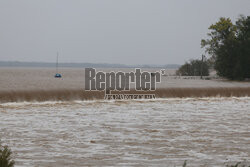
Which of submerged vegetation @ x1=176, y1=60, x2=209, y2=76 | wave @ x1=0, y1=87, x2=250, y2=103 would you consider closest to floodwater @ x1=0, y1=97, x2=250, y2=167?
wave @ x1=0, y1=87, x2=250, y2=103

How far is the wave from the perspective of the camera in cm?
2390

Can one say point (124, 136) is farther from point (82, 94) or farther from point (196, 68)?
point (196, 68)

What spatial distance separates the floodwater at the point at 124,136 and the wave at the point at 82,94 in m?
3.65

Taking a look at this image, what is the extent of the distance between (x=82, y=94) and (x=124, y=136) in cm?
1384

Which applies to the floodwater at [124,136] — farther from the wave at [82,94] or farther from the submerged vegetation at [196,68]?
the submerged vegetation at [196,68]

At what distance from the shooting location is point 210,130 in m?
13.6

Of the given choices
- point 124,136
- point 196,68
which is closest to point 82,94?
point 124,136

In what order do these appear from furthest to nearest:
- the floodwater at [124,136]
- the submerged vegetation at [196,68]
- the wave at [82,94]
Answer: the submerged vegetation at [196,68] < the wave at [82,94] < the floodwater at [124,136]

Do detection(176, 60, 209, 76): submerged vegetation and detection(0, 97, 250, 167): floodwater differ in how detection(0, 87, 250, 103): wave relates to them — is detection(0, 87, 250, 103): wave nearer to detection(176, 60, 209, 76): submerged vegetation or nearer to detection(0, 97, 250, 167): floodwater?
detection(0, 97, 250, 167): floodwater

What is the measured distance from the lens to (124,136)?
1228 cm

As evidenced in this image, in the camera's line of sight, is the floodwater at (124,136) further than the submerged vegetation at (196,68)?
No

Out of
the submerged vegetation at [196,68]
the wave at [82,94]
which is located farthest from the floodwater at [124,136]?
the submerged vegetation at [196,68]

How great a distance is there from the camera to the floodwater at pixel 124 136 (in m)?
9.22

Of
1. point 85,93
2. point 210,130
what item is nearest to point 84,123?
point 210,130
